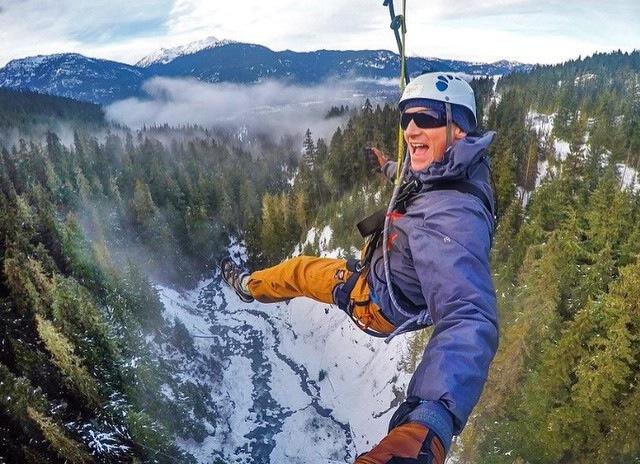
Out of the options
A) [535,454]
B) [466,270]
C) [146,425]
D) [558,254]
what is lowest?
[146,425]

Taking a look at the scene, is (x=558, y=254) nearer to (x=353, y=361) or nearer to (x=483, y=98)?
(x=353, y=361)

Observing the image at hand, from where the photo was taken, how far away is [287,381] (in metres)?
47.1

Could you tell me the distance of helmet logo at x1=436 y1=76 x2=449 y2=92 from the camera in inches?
191

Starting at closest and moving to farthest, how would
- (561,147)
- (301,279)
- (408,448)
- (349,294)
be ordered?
(408,448) < (349,294) < (301,279) < (561,147)

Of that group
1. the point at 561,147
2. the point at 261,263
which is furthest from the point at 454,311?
the point at 561,147

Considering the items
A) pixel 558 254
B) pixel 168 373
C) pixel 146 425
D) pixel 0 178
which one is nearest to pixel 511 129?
pixel 558 254

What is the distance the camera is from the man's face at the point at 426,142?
15.5 ft

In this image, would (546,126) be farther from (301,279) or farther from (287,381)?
(301,279)

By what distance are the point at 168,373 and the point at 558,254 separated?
35532 mm

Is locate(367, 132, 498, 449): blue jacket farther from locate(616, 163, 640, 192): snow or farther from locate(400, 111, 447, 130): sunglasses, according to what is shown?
locate(616, 163, 640, 192): snow

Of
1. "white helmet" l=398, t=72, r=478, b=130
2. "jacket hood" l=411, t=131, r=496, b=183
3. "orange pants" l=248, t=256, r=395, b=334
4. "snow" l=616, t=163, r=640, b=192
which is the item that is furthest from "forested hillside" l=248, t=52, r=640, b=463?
"jacket hood" l=411, t=131, r=496, b=183

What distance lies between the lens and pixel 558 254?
30484mm

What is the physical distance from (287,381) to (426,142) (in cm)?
4608

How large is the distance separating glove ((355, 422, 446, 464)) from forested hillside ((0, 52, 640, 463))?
14484mm
